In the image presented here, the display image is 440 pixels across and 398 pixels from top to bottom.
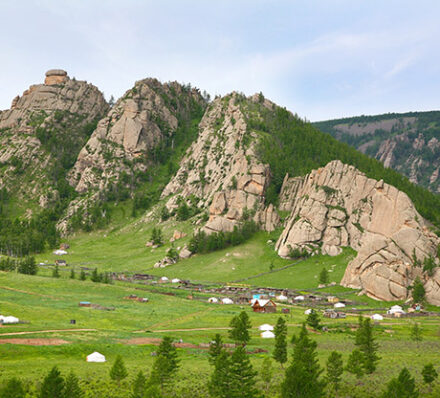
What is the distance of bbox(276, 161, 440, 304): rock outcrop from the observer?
407ft

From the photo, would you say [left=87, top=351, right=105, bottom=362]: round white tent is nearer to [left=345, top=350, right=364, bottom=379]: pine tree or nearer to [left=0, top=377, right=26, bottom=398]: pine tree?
[left=0, top=377, right=26, bottom=398]: pine tree

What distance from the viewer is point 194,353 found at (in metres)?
68.4

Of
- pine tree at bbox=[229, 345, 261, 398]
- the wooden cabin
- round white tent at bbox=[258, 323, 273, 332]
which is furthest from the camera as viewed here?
the wooden cabin

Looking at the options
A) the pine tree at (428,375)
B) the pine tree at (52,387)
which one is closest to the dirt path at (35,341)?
the pine tree at (52,387)

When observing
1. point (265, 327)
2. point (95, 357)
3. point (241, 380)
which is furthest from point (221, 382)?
point (265, 327)

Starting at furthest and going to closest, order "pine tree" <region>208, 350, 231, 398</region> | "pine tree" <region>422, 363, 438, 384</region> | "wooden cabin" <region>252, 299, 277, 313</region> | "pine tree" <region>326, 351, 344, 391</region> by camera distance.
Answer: "wooden cabin" <region>252, 299, 277, 313</region> → "pine tree" <region>422, 363, 438, 384</region> → "pine tree" <region>326, 351, 344, 391</region> → "pine tree" <region>208, 350, 231, 398</region>

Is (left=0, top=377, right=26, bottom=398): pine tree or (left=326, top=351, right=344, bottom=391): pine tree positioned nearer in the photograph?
(left=0, top=377, right=26, bottom=398): pine tree

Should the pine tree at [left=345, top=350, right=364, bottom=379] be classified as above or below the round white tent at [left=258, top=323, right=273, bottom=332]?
above

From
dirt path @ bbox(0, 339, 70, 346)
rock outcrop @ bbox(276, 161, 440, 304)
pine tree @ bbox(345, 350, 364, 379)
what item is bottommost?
dirt path @ bbox(0, 339, 70, 346)

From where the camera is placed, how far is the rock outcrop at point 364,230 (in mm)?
124125

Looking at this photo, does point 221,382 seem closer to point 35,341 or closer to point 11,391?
point 11,391

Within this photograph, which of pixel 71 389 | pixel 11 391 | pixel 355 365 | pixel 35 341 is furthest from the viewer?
pixel 35 341

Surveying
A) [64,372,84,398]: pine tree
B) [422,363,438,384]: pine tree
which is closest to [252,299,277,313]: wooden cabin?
[422,363,438,384]: pine tree

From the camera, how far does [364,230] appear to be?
163 m
